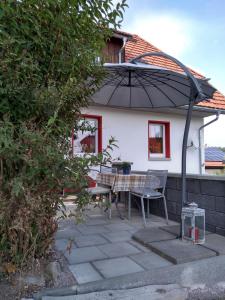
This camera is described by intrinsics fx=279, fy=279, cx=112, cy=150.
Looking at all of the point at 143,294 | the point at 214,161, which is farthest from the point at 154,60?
the point at 214,161

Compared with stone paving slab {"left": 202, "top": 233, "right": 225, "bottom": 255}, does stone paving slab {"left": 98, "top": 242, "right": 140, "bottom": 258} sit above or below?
below

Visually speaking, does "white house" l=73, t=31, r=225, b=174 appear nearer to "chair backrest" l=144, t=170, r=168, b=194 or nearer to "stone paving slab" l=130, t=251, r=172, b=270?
"chair backrest" l=144, t=170, r=168, b=194

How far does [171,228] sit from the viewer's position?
161 inches

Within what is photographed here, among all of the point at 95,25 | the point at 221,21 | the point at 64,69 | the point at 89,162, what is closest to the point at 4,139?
the point at 89,162

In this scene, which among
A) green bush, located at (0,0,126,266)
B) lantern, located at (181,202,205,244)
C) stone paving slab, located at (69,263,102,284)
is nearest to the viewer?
green bush, located at (0,0,126,266)

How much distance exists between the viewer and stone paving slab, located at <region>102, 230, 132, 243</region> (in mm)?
3652

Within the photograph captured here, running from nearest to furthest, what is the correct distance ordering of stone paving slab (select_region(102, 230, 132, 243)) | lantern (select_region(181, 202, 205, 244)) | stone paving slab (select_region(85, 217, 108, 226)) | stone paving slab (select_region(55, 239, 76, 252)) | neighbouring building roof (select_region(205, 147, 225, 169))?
1. stone paving slab (select_region(55, 239, 76, 252))
2. lantern (select_region(181, 202, 205, 244))
3. stone paving slab (select_region(102, 230, 132, 243))
4. stone paving slab (select_region(85, 217, 108, 226))
5. neighbouring building roof (select_region(205, 147, 225, 169))

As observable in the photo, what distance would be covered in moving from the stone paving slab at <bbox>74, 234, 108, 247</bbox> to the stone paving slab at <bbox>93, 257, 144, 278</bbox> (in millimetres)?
582

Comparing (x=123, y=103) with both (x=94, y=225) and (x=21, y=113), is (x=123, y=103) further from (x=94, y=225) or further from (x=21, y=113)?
(x=21, y=113)

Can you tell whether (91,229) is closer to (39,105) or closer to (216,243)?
(216,243)

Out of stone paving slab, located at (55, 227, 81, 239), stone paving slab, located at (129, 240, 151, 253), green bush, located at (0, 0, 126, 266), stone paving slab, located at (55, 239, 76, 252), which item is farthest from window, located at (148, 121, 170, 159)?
green bush, located at (0, 0, 126, 266)

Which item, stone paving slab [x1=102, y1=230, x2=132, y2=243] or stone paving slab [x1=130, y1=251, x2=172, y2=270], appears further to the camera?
stone paving slab [x1=102, y1=230, x2=132, y2=243]

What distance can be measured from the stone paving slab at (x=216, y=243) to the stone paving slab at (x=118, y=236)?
3.23 feet

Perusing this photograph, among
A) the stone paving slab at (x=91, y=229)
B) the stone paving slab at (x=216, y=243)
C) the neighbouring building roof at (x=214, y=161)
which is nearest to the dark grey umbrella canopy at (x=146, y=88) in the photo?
the stone paving slab at (x=216, y=243)
